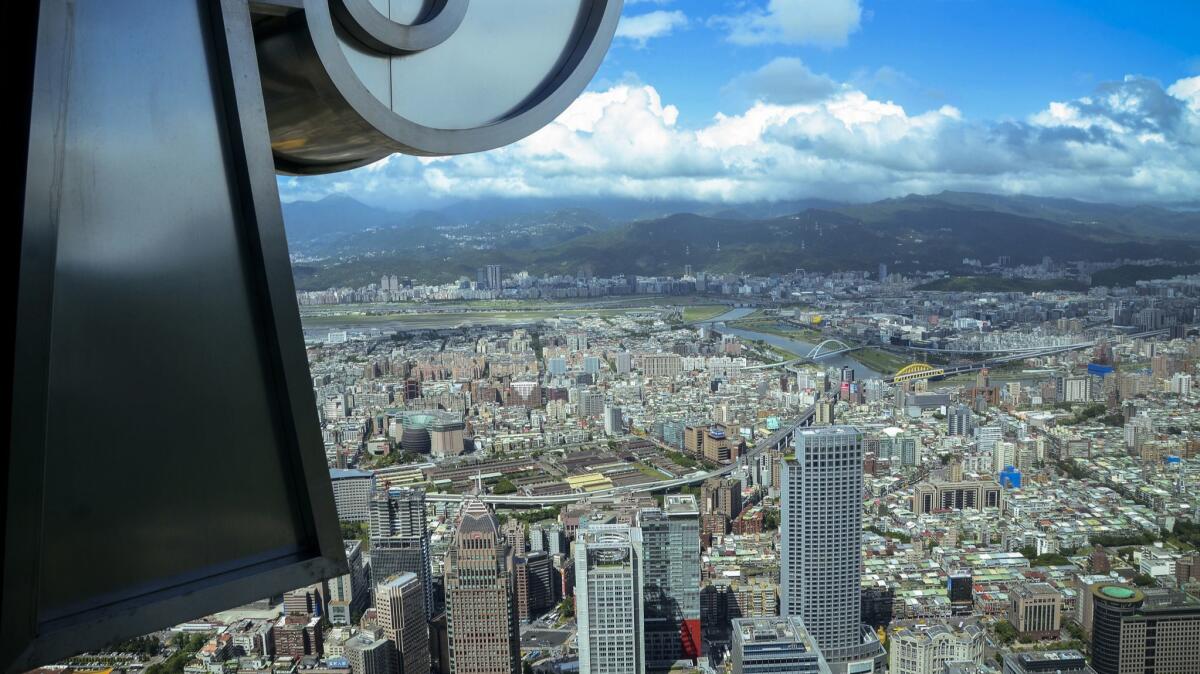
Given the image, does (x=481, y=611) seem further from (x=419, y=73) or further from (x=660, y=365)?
(x=660, y=365)

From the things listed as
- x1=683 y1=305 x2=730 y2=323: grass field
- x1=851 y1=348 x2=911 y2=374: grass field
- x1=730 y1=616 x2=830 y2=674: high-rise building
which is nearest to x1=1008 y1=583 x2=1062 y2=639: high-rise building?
x1=730 y1=616 x2=830 y2=674: high-rise building

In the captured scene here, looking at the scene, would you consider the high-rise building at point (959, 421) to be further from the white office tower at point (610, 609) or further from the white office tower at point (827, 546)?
the white office tower at point (610, 609)

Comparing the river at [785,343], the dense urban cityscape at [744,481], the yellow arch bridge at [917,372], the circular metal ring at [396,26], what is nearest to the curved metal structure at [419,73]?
the circular metal ring at [396,26]

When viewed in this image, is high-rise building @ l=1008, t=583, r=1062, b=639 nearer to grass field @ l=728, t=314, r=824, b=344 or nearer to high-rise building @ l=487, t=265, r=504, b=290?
grass field @ l=728, t=314, r=824, b=344

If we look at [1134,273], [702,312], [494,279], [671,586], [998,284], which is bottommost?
[671,586]

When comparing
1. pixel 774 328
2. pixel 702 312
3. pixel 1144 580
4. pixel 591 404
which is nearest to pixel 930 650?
pixel 1144 580

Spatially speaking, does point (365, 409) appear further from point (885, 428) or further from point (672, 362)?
point (885, 428)
